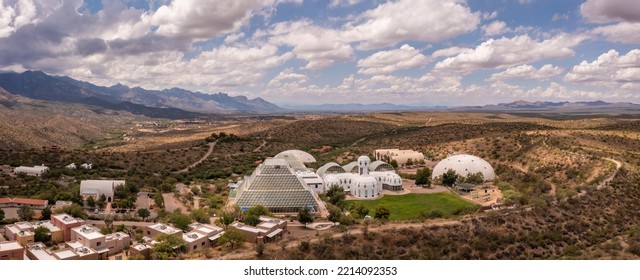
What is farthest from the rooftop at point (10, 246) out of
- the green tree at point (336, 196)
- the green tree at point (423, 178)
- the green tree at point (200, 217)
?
the green tree at point (423, 178)

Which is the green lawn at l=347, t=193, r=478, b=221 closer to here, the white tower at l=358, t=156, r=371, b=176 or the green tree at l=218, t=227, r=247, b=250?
the white tower at l=358, t=156, r=371, b=176

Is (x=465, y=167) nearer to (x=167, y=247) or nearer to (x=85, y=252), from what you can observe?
(x=167, y=247)

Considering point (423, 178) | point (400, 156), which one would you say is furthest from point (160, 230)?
point (400, 156)

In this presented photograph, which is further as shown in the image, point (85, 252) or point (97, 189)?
point (97, 189)

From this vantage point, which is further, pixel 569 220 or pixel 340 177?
pixel 340 177

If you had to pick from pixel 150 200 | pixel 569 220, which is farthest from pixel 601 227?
pixel 150 200

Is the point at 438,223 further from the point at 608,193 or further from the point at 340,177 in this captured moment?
the point at 340,177
